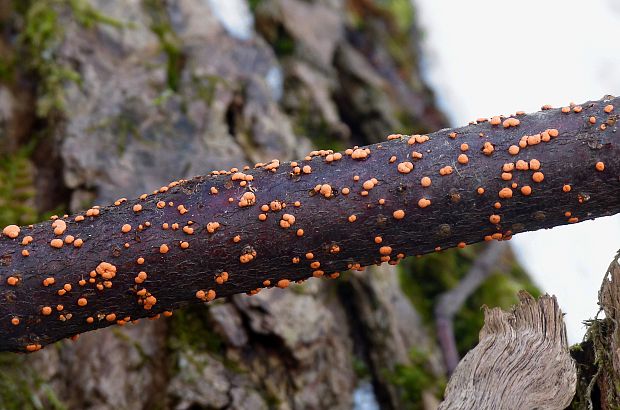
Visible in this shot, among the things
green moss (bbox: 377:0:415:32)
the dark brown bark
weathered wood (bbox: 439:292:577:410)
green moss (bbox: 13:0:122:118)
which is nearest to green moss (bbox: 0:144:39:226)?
green moss (bbox: 13:0:122:118)

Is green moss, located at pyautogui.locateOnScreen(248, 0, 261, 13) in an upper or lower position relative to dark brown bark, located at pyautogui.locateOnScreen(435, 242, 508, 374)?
upper

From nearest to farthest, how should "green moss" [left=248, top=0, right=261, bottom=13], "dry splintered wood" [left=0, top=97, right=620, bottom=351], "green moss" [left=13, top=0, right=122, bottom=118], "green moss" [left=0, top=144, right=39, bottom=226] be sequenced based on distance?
"dry splintered wood" [left=0, top=97, right=620, bottom=351] → "green moss" [left=0, top=144, right=39, bottom=226] → "green moss" [left=13, top=0, right=122, bottom=118] → "green moss" [left=248, top=0, right=261, bottom=13]

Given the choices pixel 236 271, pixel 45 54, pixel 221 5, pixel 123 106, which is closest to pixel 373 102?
pixel 221 5

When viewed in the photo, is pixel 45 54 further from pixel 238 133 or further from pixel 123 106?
pixel 238 133

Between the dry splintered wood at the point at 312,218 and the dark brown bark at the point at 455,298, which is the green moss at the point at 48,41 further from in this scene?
the dark brown bark at the point at 455,298

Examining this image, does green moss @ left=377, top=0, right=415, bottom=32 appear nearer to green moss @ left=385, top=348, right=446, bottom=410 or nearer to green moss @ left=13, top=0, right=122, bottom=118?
green moss @ left=13, top=0, right=122, bottom=118
